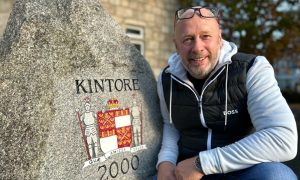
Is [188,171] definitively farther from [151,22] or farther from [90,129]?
[151,22]

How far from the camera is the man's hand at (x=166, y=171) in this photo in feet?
6.67

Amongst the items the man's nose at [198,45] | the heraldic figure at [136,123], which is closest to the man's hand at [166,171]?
the heraldic figure at [136,123]

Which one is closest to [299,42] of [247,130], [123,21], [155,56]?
[155,56]

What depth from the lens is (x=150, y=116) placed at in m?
2.35

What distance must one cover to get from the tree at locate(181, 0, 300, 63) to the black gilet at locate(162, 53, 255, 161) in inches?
322

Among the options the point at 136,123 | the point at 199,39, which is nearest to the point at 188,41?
the point at 199,39

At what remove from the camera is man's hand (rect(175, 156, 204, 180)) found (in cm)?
183

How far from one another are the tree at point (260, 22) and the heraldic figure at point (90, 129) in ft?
27.7

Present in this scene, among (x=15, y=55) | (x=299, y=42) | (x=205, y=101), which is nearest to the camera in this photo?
(x=15, y=55)

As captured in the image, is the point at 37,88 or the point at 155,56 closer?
the point at 37,88

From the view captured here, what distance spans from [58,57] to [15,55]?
205mm

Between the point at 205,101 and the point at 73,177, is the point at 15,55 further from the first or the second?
the point at 205,101

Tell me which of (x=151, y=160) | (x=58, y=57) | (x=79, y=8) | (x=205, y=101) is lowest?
(x=151, y=160)

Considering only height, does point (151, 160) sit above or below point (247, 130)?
below
